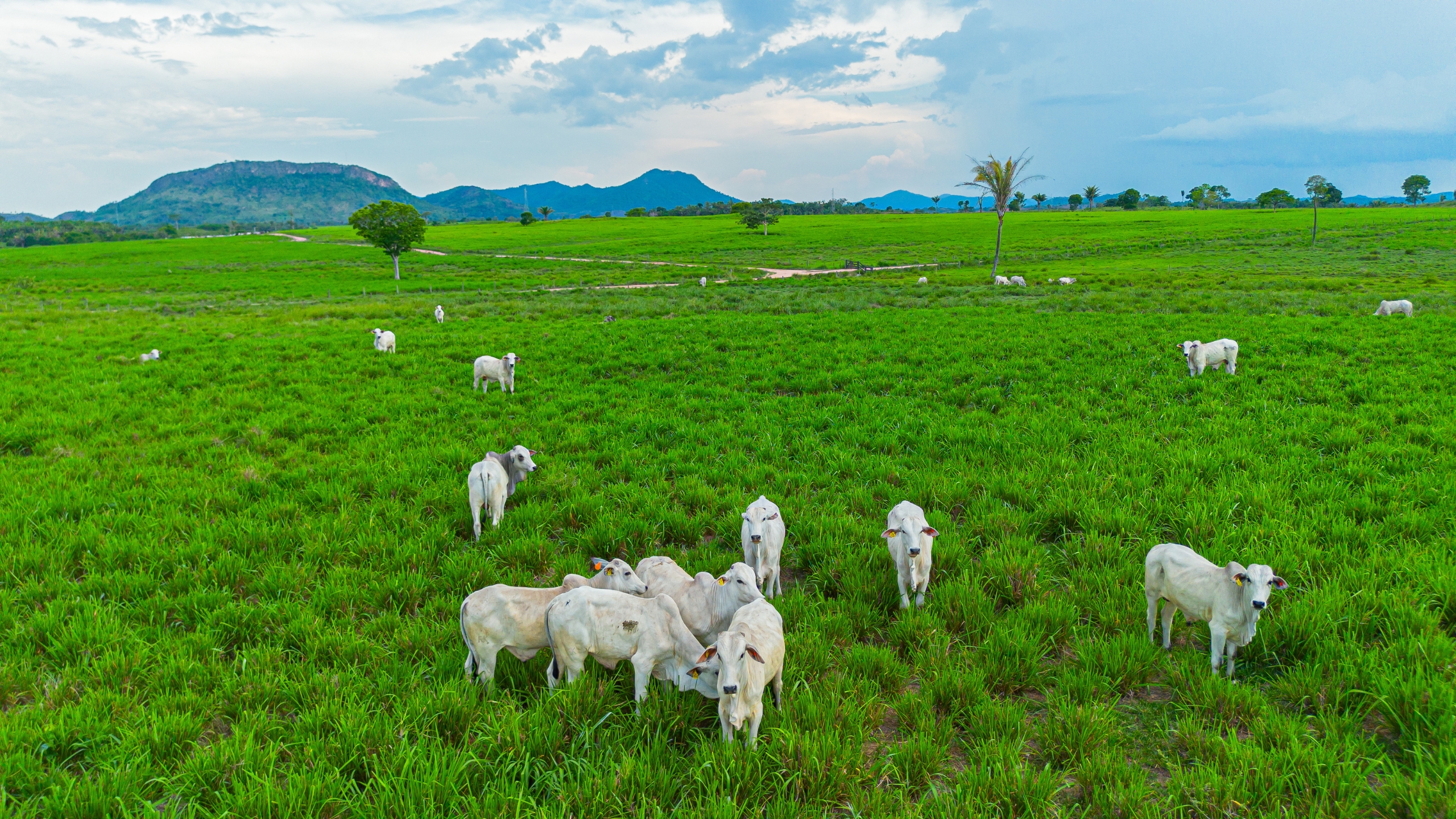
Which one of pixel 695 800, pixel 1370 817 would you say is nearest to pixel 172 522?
pixel 695 800

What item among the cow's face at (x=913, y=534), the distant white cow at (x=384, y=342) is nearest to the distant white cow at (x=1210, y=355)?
the cow's face at (x=913, y=534)

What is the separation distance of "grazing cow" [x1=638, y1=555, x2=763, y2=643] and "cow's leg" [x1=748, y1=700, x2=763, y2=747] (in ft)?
2.94

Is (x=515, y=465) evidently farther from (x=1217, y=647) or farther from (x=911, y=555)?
(x=1217, y=647)

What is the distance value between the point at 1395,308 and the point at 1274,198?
15715 cm

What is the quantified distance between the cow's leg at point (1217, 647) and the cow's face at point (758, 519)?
344cm

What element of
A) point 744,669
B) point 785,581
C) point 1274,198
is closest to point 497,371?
point 785,581

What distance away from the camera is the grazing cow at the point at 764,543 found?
575 cm

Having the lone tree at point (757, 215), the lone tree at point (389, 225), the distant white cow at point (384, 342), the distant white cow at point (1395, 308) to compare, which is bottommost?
the distant white cow at point (384, 342)

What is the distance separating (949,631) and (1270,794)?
2.14 metres

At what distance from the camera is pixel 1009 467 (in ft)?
28.1

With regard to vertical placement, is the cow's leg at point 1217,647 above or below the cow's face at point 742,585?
below

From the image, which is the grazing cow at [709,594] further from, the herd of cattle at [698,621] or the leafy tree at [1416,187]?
the leafy tree at [1416,187]

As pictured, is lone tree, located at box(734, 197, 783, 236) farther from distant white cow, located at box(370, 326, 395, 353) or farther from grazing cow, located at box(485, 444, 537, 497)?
grazing cow, located at box(485, 444, 537, 497)

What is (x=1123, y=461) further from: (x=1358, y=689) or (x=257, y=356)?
(x=257, y=356)
